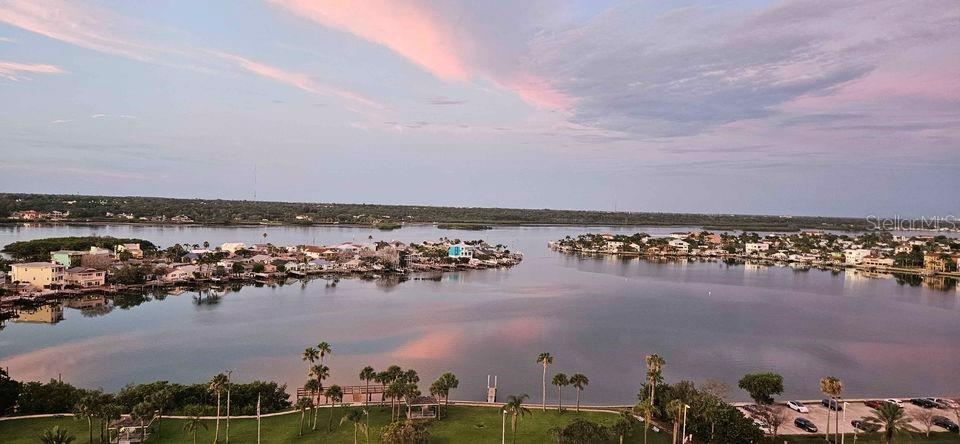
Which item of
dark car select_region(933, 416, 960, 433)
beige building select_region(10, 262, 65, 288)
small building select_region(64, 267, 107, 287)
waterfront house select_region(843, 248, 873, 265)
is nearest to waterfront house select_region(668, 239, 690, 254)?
waterfront house select_region(843, 248, 873, 265)

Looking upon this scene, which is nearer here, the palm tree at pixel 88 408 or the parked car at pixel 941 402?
the palm tree at pixel 88 408

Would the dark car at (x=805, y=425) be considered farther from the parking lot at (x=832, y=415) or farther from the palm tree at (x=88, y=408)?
the palm tree at (x=88, y=408)

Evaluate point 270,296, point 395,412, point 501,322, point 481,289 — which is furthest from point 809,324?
point 270,296

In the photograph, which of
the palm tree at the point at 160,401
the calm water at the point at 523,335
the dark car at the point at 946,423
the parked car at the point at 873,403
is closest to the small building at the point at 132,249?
the calm water at the point at 523,335

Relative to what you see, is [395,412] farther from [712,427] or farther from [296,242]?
[296,242]

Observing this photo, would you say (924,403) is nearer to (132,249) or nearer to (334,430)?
(334,430)

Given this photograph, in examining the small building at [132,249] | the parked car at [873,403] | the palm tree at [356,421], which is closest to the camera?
the palm tree at [356,421]

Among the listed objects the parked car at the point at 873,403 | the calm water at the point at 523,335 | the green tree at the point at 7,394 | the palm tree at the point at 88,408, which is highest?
the palm tree at the point at 88,408
